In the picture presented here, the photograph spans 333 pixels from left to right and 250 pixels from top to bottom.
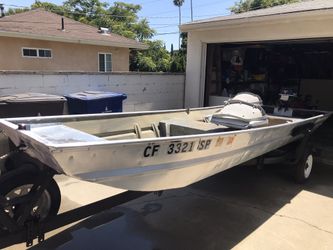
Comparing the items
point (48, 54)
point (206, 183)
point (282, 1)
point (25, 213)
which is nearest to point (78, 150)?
point (25, 213)

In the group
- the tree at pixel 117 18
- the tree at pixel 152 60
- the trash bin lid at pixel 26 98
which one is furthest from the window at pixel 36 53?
the tree at pixel 117 18

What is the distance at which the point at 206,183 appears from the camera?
5.39 m

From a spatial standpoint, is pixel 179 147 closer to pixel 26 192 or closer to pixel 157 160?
pixel 157 160

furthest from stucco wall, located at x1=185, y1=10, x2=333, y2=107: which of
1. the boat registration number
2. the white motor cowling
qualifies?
the boat registration number

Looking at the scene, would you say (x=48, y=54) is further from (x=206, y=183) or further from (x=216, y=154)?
(x=216, y=154)

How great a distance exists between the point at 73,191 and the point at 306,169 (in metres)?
3.89

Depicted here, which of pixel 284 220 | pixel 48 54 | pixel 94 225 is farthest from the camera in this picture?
pixel 48 54

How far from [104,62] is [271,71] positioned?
804 centimetres

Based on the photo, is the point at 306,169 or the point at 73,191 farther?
the point at 306,169

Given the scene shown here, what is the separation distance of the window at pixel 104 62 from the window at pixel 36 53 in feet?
8.66

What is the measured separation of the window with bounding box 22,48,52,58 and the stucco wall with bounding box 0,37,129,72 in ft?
0.41

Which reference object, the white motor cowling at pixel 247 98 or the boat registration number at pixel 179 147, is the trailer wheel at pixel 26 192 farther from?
the white motor cowling at pixel 247 98

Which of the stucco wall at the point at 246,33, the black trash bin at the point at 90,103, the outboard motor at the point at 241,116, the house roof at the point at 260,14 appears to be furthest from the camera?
the house roof at the point at 260,14

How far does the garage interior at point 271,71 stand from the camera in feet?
33.4
